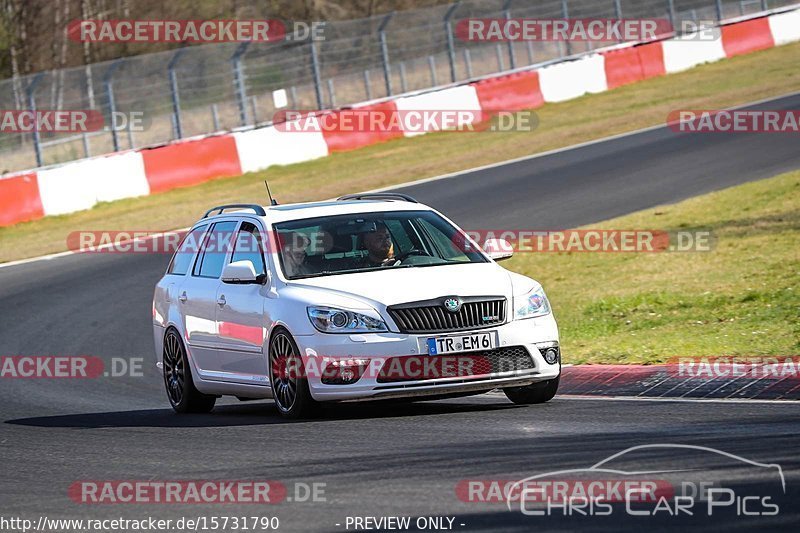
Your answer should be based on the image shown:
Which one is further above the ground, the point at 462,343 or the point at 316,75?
the point at 316,75

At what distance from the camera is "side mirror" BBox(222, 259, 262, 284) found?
1091 centimetres

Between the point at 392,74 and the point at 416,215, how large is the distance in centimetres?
2311

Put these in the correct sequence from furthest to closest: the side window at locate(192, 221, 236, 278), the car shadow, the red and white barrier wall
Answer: the red and white barrier wall
the side window at locate(192, 221, 236, 278)
the car shadow

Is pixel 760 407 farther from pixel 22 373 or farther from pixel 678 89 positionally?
pixel 678 89

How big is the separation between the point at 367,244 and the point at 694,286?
5.79m

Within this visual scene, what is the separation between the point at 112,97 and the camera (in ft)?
97.9

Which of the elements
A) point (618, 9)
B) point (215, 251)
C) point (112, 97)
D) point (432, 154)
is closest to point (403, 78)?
point (432, 154)

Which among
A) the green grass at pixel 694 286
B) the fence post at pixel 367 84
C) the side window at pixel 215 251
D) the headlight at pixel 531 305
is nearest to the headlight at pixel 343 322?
the headlight at pixel 531 305

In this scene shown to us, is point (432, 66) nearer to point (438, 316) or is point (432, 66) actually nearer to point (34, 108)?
point (34, 108)

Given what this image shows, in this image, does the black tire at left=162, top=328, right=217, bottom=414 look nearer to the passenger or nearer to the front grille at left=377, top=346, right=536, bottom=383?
the passenger

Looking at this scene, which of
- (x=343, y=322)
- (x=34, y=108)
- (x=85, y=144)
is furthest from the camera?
(x=85, y=144)

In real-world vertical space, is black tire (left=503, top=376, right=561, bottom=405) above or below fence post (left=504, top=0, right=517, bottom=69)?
below

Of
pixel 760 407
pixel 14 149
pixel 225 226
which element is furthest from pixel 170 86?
pixel 760 407

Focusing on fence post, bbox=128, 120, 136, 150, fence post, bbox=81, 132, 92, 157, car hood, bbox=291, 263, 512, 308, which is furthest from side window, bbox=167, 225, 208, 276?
fence post, bbox=128, 120, 136, 150
